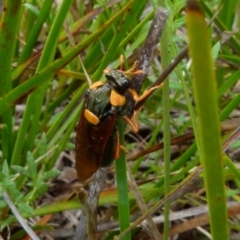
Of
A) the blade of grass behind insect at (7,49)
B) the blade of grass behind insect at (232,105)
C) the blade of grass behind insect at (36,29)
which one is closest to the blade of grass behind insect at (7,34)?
the blade of grass behind insect at (7,49)

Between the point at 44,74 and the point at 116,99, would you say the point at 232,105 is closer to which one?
the point at 116,99

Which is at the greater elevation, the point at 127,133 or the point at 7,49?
the point at 7,49

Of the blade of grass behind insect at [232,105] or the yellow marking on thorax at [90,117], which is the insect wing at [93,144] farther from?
the blade of grass behind insect at [232,105]

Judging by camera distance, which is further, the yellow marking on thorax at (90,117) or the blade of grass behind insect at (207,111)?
the yellow marking on thorax at (90,117)

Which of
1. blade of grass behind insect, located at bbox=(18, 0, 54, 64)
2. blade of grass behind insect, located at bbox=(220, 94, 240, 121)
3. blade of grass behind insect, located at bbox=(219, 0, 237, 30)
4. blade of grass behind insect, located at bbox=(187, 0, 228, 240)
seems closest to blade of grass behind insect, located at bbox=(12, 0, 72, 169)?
blade of grass behind insect, located at bbox=(18, 0, 54, 64)

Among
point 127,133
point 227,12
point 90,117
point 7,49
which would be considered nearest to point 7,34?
point 7,49

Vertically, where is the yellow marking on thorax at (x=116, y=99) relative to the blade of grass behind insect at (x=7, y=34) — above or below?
below

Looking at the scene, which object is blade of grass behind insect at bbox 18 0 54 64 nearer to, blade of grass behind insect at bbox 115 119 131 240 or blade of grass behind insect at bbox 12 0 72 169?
blade of grass behind insect at bbox 12 0 72 169
